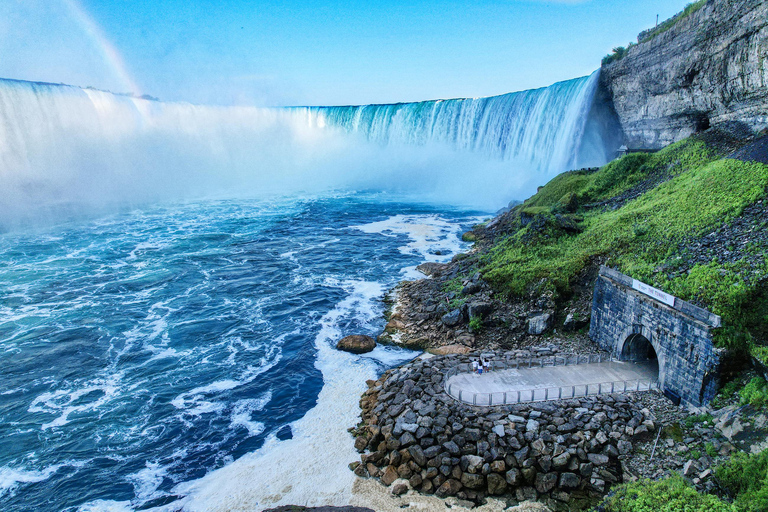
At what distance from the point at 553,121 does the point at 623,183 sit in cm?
2198

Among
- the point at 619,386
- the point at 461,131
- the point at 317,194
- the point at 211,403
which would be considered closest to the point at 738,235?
the point at 619,386

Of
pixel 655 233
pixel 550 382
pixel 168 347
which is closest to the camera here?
pixel 550 382

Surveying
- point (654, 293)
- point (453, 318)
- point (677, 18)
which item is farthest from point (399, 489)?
point (677, 18)

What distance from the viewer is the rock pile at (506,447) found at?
14.3 m

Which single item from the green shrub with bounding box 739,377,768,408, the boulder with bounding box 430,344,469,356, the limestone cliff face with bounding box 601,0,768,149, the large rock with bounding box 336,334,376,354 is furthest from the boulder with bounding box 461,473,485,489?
the limestone cliff face with bounding box 601,0,768,149

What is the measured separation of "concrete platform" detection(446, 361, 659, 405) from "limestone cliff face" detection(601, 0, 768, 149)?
2019 centimetres

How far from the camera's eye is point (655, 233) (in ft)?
72.5

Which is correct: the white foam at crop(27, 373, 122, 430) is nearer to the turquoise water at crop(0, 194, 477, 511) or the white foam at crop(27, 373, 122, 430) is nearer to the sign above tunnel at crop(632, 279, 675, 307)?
the turquoise water at crop(0, 194, 477, 511)

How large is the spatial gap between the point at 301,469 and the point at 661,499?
11.0 meters

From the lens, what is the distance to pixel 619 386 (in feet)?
55.3

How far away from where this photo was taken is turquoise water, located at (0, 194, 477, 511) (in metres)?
16.7

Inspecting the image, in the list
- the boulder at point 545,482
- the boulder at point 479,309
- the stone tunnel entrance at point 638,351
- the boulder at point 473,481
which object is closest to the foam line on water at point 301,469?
the boulder at point 473,481

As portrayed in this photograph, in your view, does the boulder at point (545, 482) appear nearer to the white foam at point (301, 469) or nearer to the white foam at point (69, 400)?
the white foam at point (301, 469)

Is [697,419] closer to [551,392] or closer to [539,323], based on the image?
[551,392]
